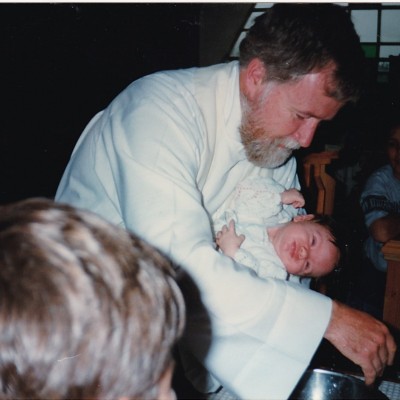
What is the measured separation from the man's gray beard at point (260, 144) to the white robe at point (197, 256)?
0.24 metres

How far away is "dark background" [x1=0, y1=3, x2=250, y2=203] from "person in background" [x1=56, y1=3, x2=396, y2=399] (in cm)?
107

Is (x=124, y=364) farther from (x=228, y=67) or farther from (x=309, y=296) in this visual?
(x=228, y=67)

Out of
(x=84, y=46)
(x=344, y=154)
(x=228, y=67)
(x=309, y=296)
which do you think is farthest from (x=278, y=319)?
(x=344, y=154)

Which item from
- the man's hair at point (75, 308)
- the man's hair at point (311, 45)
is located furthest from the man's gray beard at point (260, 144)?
the man's hair at point (75, 308)

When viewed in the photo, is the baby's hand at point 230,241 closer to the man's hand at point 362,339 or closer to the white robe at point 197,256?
the white robe at point 197,256

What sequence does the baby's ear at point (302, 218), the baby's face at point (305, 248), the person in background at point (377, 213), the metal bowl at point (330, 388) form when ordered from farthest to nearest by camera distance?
the person in background at point (377, 213) → the baby's ear at point (302, 218) → the baby's face at point (305, 248) → the metal bowl at point (330, 388)

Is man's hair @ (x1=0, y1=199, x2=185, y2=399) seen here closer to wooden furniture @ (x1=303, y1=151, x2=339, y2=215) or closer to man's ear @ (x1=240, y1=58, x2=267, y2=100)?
man's ear @ (x1=240, y1=58, x2=267, y2=100)

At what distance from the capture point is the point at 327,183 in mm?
2701

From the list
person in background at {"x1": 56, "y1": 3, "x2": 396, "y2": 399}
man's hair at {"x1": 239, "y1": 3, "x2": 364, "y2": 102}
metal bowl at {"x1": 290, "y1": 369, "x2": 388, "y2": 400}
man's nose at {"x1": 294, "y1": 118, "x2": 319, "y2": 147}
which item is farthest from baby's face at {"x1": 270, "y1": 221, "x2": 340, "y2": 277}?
metal bowl at {"x1": 290, "y1": 369, "x2": 388, "y2": 400}

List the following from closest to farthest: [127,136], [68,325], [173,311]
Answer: [68,325] → [173,311] → [127,136]

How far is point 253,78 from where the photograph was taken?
159cm

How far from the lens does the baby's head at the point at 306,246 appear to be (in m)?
1.79

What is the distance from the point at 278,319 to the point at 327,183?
5.47 feet

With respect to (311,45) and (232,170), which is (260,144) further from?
(311,45)
